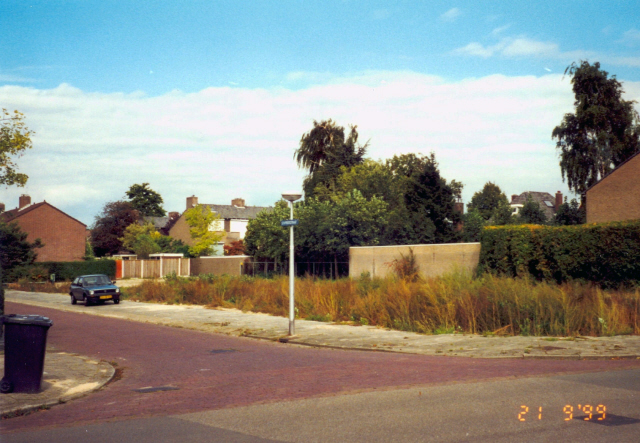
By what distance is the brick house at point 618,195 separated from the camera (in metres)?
38.3

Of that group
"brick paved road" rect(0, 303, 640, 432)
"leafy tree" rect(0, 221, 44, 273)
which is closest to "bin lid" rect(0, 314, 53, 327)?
"brick paved road" rect(0, 303, 640, 432)

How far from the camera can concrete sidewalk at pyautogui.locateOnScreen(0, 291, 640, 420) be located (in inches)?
374

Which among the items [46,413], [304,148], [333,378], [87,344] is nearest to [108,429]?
[46,413]

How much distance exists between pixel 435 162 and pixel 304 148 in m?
16.9

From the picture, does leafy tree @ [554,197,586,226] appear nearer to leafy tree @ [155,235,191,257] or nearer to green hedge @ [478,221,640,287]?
green hedge @ [478,221,640,287]

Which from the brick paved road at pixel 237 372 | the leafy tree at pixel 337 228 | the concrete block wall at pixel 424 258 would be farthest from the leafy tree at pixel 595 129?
the brick paved road at pixel 237 372

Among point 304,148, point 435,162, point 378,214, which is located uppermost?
point 304,148

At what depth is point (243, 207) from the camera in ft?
311

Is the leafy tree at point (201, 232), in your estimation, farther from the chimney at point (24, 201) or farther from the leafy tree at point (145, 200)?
Answer: the leafy tree at point (145, 200)

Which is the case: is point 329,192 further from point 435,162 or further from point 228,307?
point 228,307

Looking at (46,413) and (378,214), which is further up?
(378,214)

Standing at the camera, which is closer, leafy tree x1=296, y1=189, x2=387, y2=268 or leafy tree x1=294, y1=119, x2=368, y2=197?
leafy tree x1=296, y1=189, x2=387, y2=268

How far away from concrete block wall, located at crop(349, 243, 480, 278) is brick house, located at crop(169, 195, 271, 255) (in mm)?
48660

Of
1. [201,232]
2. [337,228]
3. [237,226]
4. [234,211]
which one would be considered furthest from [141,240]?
[337,228]
